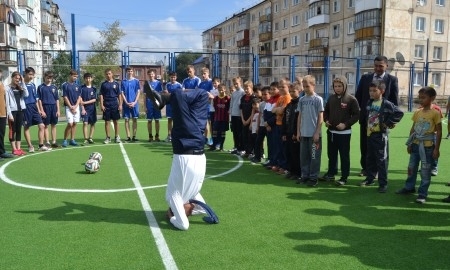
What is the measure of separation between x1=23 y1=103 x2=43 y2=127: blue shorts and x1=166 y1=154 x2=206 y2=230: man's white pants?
25.7 feet

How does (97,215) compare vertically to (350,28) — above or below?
below

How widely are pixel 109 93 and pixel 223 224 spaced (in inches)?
350

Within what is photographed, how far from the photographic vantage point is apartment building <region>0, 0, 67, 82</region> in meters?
32.2

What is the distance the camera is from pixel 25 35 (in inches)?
2117

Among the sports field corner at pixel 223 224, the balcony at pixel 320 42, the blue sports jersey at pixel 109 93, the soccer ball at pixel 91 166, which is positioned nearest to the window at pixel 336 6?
the balcony at pixel 320 42

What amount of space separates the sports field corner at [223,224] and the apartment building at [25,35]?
15.8 m

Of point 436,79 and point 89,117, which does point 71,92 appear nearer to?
point 89,117

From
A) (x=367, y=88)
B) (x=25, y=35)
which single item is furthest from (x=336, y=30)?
(x=367, y=88)

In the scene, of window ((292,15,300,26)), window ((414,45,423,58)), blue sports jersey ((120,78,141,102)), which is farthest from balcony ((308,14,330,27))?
blue sports jersey ((120,78,141,102))

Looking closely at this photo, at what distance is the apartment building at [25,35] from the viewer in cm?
3218

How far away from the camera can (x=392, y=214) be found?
591 centimetres

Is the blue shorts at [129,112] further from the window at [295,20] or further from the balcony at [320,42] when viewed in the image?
the window at [295,20]

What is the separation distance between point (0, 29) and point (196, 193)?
45.8 m

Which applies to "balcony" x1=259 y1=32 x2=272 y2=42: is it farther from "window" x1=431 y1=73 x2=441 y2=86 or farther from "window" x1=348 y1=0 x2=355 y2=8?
"window" x1=431 y1=73 x2=441 y2=86
